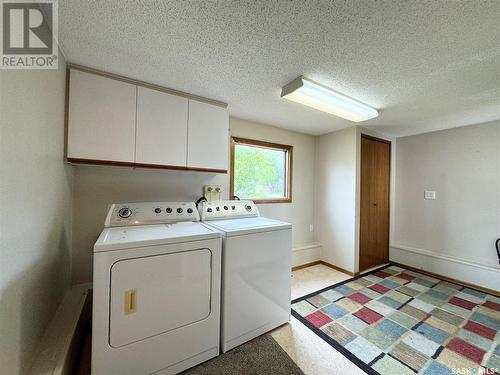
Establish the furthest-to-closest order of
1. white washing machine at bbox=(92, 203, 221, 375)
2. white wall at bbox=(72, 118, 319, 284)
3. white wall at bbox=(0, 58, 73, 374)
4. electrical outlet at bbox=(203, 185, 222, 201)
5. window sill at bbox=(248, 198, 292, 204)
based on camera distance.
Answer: window sill at bbox=(248, 198, 292, 204) → electrical outlet at bbox=(203, 185, 222, 201) → white wall at bbox=(72, 118, 319, 284) → white washing machine at bbox=(92, 203, 221, 375) → white wall at bbox=(0, 58, 73, 374)

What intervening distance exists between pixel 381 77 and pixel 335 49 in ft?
1.98

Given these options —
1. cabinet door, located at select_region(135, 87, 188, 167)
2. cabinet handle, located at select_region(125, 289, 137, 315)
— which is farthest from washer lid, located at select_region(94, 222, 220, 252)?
cabinet door, located at select_region(135, 87, 188, 167)

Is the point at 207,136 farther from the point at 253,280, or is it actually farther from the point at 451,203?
the point at 451,203

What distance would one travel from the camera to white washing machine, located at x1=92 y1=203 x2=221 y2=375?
3.70 ft

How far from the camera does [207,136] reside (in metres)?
2.04

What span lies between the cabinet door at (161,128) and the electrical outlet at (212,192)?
1.68ft

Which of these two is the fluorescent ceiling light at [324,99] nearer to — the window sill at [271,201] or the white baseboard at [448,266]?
the window sill at [271,201]

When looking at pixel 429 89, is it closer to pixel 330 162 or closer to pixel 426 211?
pixel 330 162

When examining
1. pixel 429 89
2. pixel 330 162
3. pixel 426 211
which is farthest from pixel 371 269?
pixel 429 89

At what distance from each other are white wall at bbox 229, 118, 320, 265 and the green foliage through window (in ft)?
0.55

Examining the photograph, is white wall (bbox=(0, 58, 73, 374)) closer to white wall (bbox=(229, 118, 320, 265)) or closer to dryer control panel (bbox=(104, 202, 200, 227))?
dryer control panel (bbox=(104, 202, 200, 227))

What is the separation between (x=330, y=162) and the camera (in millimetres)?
3236

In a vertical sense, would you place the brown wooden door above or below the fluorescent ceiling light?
below

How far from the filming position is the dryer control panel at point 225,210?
78.7 inches
